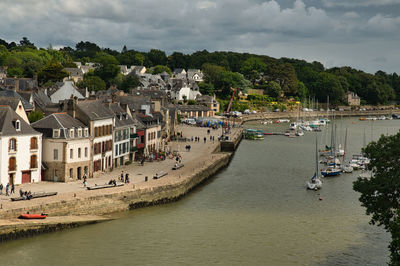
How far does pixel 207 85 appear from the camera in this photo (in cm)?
16412

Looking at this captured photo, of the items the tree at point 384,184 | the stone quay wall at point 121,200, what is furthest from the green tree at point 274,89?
the tree at point 384,184

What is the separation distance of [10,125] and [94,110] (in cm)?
1056

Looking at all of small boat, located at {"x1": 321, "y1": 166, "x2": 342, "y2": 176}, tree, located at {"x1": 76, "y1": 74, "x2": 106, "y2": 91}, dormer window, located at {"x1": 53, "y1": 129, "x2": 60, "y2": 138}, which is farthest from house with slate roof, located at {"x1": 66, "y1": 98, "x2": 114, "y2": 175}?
tree, located at {"x1": 76, "y1": 74, "x2": 106, "y2": 91}

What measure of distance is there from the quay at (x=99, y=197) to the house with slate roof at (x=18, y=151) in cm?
111

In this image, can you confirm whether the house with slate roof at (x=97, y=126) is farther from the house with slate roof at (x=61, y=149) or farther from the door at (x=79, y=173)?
the house with slate roof at (x=61, y=149)

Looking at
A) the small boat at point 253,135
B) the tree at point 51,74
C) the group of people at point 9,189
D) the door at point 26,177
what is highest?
the tree at point 51,74

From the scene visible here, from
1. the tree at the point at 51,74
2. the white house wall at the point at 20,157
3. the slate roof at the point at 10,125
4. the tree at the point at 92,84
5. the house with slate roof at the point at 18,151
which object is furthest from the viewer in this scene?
the tree at the point at 51,74

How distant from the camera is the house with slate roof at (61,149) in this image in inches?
1975

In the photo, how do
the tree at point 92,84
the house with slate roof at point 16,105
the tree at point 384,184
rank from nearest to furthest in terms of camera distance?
the tree at point 384,184 < the house with slate roof at point 16,105 < the tree at point 92,84

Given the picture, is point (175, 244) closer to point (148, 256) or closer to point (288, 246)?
point (148, 256)

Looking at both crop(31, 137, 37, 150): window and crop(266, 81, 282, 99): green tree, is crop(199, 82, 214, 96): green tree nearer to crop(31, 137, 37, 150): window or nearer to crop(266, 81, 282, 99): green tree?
crop(266, 81, 282, 99): green tree

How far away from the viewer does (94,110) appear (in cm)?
5622

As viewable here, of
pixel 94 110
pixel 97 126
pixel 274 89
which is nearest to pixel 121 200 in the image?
pixel 97 126

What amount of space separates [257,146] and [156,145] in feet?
98.5
